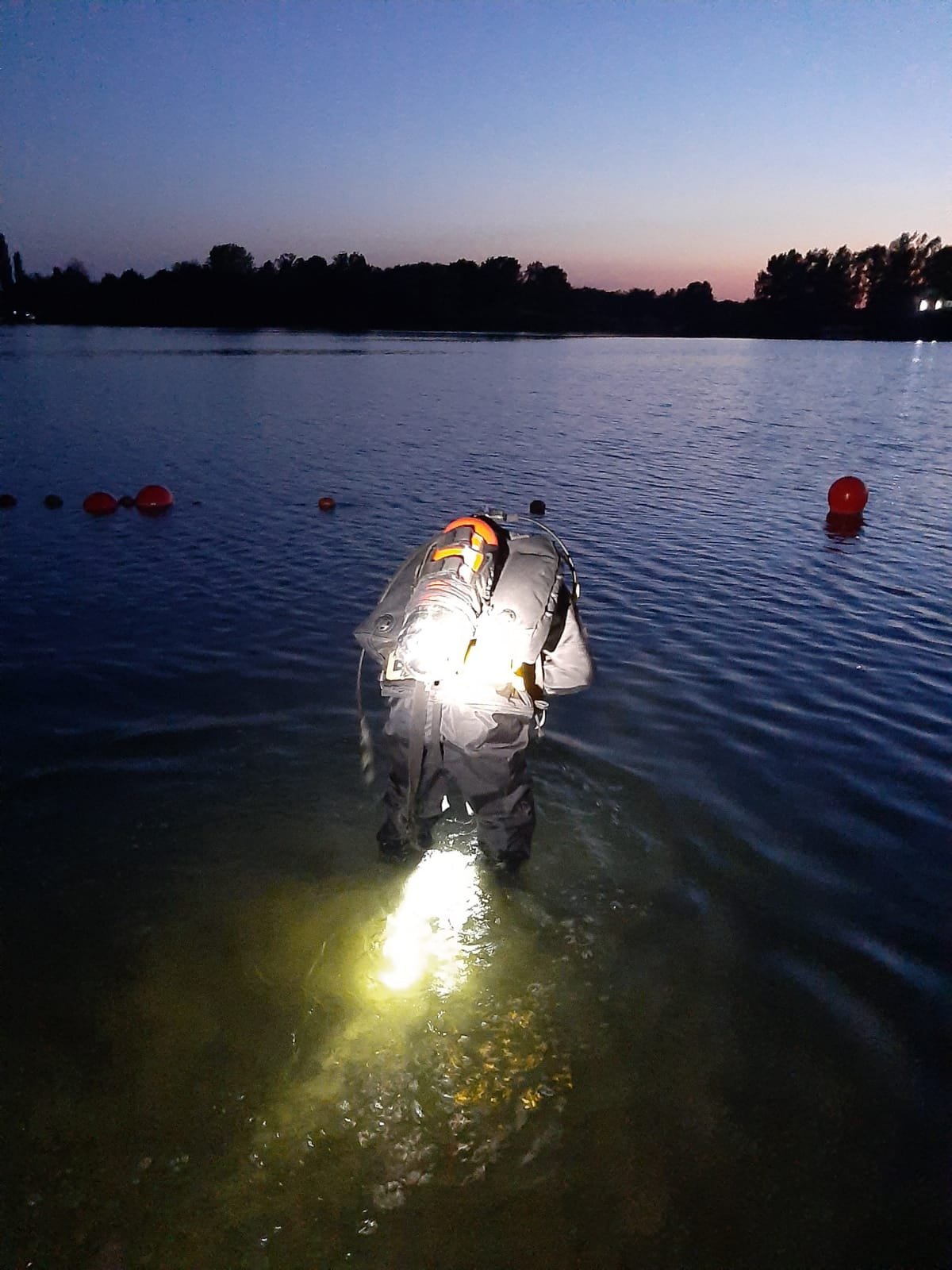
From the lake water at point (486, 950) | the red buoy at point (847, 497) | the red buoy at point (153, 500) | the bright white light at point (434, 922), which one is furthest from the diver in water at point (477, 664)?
the red buoy at point (153, 500)

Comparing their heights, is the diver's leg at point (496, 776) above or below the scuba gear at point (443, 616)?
below

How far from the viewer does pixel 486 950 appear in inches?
201

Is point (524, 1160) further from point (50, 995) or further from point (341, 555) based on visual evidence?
point (341, 555)

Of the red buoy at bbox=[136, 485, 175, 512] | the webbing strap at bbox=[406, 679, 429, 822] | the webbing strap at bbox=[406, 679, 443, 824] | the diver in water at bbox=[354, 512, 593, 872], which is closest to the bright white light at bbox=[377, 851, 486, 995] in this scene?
the diver in water at bbox=[354, 512, 593, 872]

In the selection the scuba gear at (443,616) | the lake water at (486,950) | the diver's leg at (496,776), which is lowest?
the lake water at (486,950)

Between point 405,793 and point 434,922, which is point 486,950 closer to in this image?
point 434,922

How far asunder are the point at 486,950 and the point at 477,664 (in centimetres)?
205

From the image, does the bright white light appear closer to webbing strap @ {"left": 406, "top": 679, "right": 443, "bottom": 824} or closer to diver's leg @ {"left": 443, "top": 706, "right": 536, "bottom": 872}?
diver's leg @ {"left": 443, "top": 706, "right": 536, "bottom": 872}

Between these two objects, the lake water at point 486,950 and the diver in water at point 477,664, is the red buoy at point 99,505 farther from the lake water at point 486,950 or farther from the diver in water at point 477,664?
the diver in water at point 477,664

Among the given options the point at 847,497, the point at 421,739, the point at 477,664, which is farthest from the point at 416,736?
the point at 847,497

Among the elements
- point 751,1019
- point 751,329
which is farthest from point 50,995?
point 751,329

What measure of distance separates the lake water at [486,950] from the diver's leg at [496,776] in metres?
0.64

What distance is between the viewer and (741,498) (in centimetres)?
2069

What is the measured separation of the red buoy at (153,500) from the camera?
18.8m
